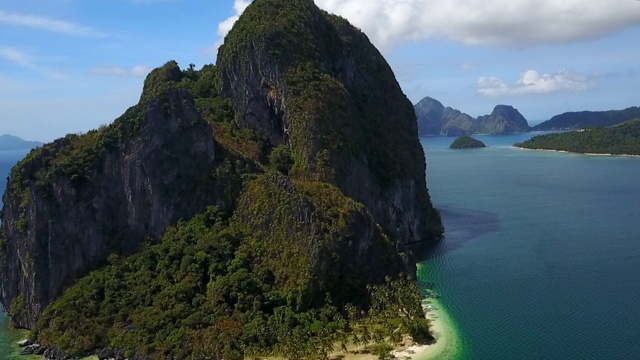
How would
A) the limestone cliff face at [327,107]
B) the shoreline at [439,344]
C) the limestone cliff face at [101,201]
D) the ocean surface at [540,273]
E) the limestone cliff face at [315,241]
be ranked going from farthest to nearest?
the limestone cliff face at [327,107]
the limestone cliff face at [101,201]
the limestone cliff face at [315,241]
the ocean surface at [540,273]
the shoreline at [439,344]

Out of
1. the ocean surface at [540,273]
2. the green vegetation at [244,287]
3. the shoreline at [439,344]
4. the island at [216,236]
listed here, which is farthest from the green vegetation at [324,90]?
the shoreline at [439,344]

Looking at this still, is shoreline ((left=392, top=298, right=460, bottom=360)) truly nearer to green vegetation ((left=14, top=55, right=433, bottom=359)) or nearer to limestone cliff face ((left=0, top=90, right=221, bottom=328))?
green vegetation ((left=14, top=55, right=433, bottom=359))

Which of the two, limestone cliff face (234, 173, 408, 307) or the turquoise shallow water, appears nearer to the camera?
the turquoise shallow water

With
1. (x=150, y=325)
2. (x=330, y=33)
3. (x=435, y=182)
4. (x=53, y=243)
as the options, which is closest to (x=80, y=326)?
(x=150, y=325)

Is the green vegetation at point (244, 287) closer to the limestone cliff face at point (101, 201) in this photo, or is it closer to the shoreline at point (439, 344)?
the limestone cliff face at point (101, 201)

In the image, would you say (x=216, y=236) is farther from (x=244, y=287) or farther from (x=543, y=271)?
(x=543, y=271)

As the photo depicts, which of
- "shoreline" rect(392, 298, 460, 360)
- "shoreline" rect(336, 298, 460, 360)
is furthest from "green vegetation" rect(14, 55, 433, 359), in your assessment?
"shoreline" rect(392, 298, 460, 360)
